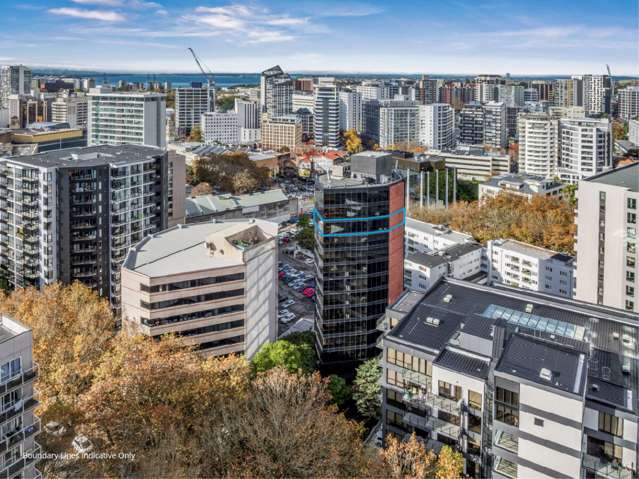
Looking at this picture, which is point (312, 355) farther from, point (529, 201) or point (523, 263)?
point (529, 201)

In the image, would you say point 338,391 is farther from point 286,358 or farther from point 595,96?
point 595,96

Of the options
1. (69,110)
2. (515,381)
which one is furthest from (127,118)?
(515,381)

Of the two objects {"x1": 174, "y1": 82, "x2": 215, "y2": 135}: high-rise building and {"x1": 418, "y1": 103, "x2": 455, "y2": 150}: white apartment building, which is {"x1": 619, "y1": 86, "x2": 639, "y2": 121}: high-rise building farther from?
{"x1": 174, "y1": 82, "x2": 215, "y2": 135}: high-rise building

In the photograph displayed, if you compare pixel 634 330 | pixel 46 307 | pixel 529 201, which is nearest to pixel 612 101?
pixel 529 201

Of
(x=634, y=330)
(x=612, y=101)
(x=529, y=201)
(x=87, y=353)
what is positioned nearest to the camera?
(x=634, y=330)

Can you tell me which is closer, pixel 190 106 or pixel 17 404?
pixel 17 404
